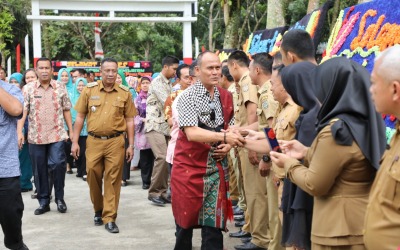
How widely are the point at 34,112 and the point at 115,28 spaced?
2379 cm

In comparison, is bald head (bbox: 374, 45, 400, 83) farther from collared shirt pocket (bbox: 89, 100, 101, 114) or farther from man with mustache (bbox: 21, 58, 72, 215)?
man with mustache (bbox: 21, 58, 72, 215)

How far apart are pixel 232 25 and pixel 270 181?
39.3 feet

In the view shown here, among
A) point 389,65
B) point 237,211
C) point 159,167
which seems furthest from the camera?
point 159,167

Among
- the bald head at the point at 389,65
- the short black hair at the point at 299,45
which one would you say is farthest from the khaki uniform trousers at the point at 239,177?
the bald head at the point at 389,65

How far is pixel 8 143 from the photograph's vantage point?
16.9ft

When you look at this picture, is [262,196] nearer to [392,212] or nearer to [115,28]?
[392,212]

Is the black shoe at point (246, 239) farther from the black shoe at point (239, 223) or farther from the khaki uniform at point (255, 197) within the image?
the black shoe at point (239, 223)

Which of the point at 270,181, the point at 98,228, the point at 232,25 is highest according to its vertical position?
the point at 232,25

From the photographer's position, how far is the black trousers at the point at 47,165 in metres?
8.05

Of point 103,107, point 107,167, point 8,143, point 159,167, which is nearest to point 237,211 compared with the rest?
point 159,167

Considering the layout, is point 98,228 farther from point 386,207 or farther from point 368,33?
point 386,207

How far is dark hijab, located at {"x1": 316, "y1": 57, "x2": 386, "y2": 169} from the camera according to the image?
3053 mm

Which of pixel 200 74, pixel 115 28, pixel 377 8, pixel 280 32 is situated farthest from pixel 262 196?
pixel 115 28

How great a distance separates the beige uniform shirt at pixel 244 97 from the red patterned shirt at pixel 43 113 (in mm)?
2639
